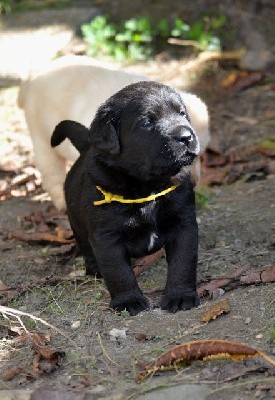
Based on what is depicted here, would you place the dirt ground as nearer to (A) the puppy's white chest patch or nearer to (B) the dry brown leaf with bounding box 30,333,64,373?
(B) the dry brown leaf with bounding box 30,333,64,373

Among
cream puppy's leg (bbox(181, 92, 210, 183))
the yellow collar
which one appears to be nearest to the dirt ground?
cream puppy's leg (bbox(181, 92, 210, 183))

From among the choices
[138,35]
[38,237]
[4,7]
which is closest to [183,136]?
[38,237]

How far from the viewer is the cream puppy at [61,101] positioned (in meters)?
6.61

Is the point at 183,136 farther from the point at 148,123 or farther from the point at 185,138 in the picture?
the point at 148,123

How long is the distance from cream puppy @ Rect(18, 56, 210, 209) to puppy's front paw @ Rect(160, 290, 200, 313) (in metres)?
2.07

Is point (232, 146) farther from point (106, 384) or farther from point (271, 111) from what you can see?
point (106, 384)

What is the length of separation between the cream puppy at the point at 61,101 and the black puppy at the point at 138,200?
6.23 ft

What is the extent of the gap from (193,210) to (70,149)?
87.2 inches

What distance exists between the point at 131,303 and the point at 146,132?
81 centimetres

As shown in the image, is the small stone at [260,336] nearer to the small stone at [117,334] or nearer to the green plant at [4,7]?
the small stone at [117,334]

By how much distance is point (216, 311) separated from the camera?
418 cm

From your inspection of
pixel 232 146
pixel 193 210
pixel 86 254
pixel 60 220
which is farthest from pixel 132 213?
pixel 232 146

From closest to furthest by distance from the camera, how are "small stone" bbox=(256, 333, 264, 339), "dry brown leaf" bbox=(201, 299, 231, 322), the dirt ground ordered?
the dirt ground, "small stone" bbox=(256, 333, 264, 339), "dry brown leaf" bbox=(201, 299, 231, 322)

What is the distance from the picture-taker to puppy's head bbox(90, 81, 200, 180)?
4.29 m
